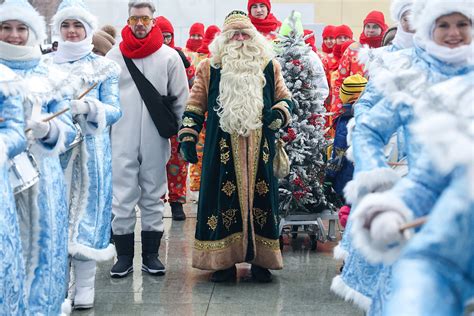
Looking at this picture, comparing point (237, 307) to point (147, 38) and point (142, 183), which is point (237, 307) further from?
point (147, 38)

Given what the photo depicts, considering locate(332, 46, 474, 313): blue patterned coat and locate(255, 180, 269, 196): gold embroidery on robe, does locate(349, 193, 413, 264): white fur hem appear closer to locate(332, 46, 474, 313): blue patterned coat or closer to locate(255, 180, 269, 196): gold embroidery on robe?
locate(332, 46, 474, 313): blue patterned coat

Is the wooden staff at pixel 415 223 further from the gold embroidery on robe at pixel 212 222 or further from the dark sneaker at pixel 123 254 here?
the dark sneaker at pixel 123 254

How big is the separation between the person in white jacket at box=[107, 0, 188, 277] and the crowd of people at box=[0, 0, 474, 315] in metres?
0.01

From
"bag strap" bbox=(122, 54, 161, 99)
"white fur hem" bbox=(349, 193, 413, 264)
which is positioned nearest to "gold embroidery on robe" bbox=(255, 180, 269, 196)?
"bag strap" bbox=(122, 54, 161, 99)

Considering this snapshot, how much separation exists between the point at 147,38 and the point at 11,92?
2.79m

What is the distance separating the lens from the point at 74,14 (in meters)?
6.62

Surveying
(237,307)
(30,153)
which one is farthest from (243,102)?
(30,153)

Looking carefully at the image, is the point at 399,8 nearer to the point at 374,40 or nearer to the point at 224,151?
the point at 224,151

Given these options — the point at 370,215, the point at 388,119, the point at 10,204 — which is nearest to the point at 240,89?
the point at 10,204

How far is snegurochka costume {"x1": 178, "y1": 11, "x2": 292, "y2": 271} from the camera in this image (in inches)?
272

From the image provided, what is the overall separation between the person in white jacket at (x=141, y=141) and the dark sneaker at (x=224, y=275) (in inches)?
18.7

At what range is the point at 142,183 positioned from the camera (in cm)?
739

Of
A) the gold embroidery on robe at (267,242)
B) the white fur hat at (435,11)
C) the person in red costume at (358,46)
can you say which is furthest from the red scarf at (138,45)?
the white fur hat at (435,11)

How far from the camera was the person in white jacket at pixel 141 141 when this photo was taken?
287 inches
